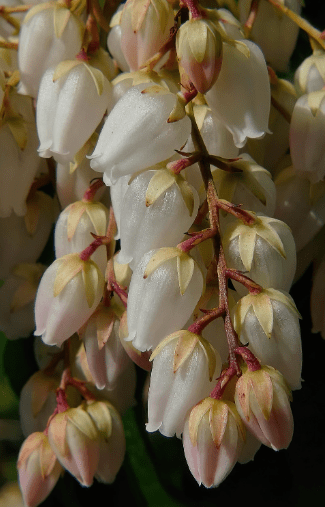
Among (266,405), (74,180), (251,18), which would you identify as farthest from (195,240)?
(251,18)

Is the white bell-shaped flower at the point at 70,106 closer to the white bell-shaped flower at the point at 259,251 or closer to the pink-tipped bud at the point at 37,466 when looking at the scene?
the white bell-shaped flower at the point at 259,251

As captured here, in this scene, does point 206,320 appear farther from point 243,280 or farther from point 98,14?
point 98,14

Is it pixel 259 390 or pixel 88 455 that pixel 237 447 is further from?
pixel 88 455

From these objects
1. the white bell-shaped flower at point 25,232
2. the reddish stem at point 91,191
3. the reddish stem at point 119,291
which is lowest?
the white bell-shaped flower at point 25,232

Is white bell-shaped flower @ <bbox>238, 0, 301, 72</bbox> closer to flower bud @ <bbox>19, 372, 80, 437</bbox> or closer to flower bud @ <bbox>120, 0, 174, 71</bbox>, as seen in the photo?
flower bud @ <bbox>120, 0, 174, 71</bbox>

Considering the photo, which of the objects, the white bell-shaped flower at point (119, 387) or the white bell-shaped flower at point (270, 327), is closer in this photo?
the white bell-shaped flower at point (270, 327)

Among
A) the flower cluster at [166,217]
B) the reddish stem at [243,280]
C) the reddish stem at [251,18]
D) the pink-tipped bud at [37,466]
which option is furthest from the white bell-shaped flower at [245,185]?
the pink-tipped bud at [37,466]

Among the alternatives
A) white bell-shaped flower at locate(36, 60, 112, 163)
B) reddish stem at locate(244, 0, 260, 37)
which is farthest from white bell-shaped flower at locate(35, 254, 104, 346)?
reddish stem at locate(244, 0, 260, 37)
